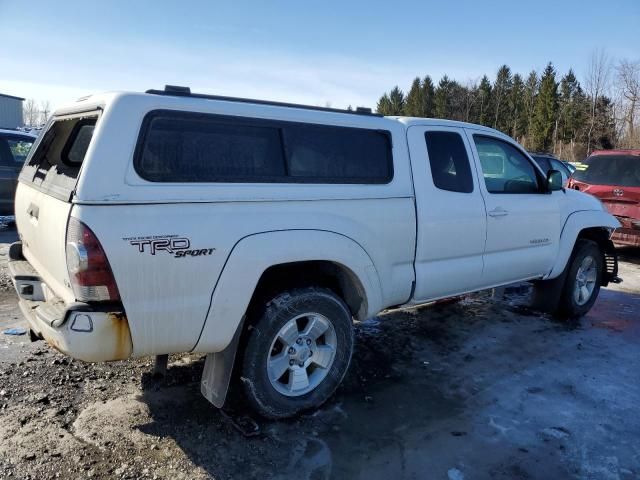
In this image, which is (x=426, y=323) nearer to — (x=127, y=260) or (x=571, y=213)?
(x=571, y=213)

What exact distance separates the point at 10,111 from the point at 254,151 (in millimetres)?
50660

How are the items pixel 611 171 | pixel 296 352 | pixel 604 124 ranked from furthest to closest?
pixel 604 124 < pixel 611 171 < pixel 296 352

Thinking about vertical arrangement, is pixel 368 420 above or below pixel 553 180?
below

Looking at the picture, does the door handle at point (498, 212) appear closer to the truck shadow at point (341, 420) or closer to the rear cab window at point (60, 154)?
the truck shadow at point (341, 420)

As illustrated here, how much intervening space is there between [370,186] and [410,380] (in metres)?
1.65

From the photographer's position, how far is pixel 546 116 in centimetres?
5238

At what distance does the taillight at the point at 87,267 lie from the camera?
2570 millimetres

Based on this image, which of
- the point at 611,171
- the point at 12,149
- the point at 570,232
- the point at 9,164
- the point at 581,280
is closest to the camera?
the point at 570,232

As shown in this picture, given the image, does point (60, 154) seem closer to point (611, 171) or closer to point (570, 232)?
point (570, 232)

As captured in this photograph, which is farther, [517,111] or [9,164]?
[517,111]

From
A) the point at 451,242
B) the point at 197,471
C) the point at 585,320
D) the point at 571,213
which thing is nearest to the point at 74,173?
the point at 197,471

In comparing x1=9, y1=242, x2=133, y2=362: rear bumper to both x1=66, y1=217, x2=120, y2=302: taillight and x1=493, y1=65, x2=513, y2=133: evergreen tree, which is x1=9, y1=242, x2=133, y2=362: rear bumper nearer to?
x1=66, y1=217, x2=120, y2=302: taillight

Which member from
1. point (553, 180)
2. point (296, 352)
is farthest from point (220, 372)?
point (553, 180)

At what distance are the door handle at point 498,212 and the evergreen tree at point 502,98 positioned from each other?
59.7 metres
